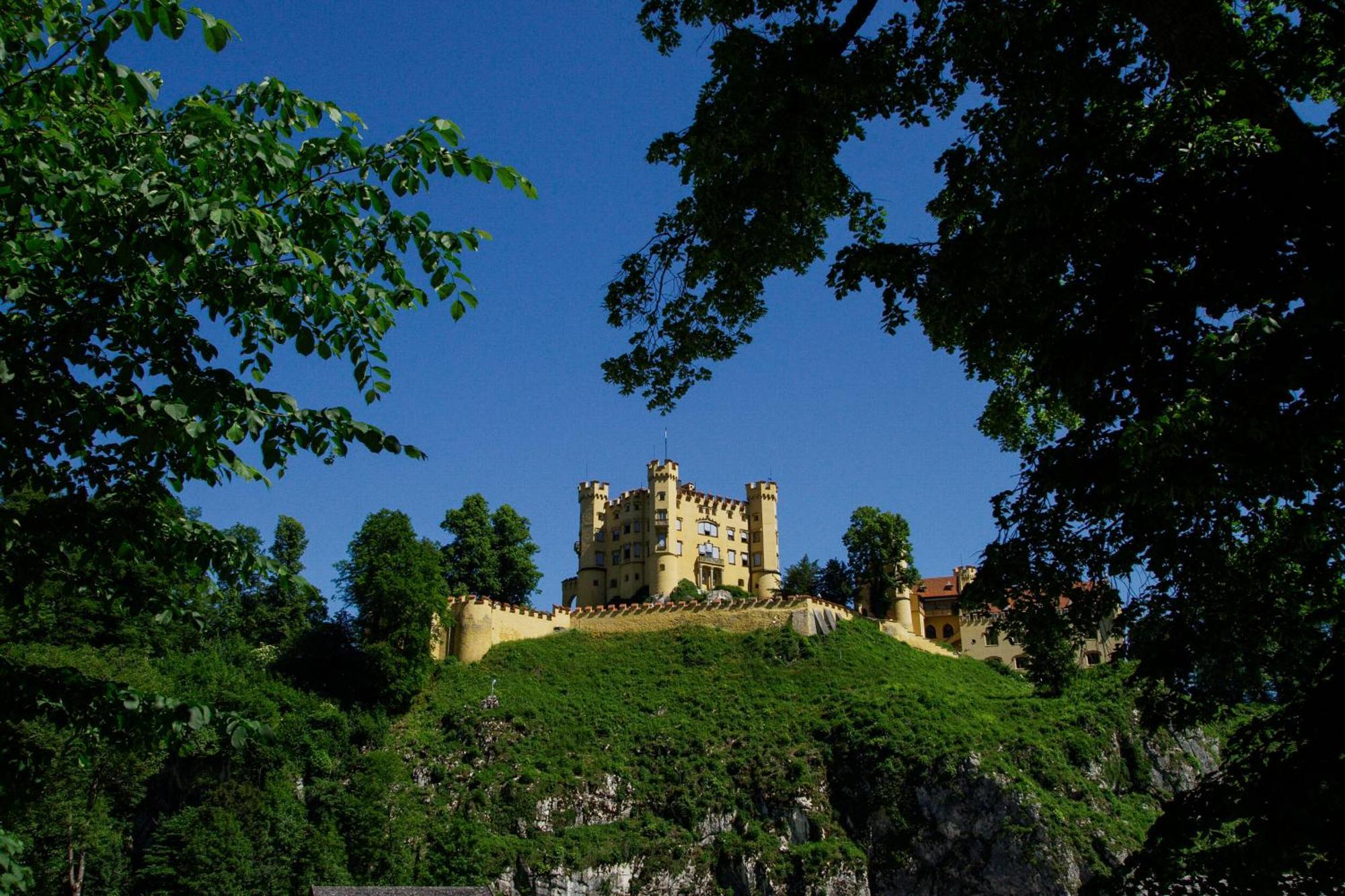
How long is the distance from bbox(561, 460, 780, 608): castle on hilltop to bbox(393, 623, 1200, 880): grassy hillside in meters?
19.9

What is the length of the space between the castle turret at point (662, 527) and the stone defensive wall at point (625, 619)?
992 centimetres

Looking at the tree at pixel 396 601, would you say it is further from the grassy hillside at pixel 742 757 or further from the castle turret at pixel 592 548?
the castle turret at pixel 592 548

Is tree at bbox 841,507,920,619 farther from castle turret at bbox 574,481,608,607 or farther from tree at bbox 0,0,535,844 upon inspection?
tree at bbox 0,0,535,844

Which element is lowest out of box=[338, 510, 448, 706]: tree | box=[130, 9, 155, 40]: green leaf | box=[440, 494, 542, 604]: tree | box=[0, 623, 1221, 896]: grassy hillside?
box=[0, 623, 1221, 896]: grassy hillside

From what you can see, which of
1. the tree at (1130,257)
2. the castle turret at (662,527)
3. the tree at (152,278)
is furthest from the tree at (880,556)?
the tree at (152,278)

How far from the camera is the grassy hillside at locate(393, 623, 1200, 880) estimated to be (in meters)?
42.5

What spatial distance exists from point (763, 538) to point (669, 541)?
8133 mm

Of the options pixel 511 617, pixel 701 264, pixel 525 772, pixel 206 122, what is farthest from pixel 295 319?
pixel 511 617

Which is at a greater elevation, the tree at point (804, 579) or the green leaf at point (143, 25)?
the tree at point (804, 579)

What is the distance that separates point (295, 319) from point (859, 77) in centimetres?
726

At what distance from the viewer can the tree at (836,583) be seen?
8200cm

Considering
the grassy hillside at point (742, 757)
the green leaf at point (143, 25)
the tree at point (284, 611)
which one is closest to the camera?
the green leaf at point (143, 25)

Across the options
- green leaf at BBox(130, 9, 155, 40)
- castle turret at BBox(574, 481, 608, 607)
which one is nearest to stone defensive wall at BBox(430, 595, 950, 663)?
castle turret at BBox(574, 481, 608, 607)

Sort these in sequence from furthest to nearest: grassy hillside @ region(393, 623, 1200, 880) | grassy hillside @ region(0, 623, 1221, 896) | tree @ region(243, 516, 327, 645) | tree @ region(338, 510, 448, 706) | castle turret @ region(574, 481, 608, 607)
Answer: castle turret @ region(574, 481, 608, 607), tree @ region(243, 516, 327, 645), tree @ region(338, 510, 448, 706), grassy hillside @ region(393, 623, 1200, 880), grassy hillside @ region(0, 623, 1221, 896)
